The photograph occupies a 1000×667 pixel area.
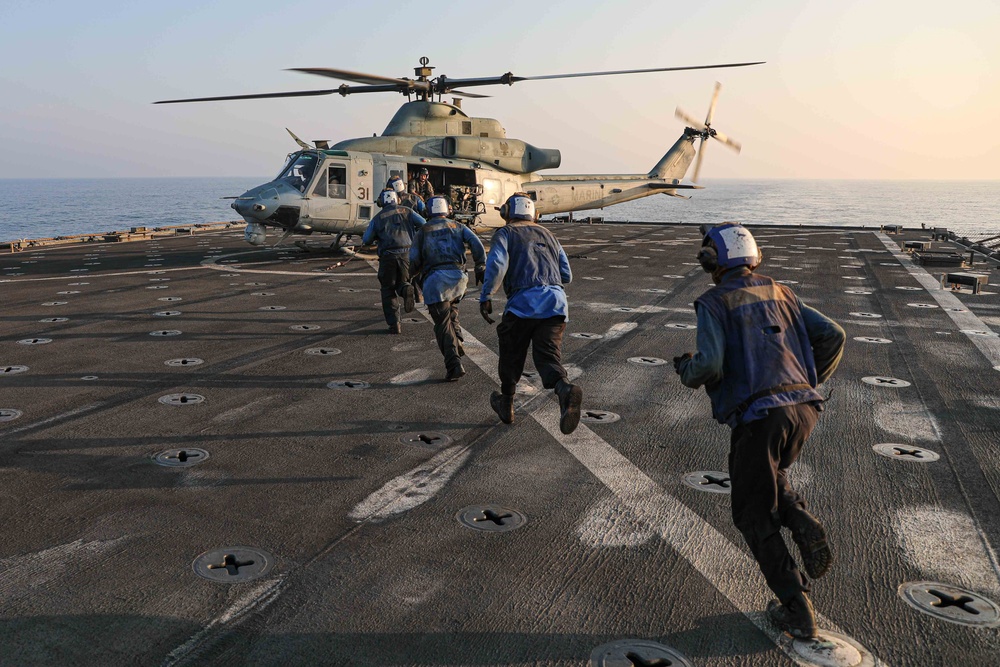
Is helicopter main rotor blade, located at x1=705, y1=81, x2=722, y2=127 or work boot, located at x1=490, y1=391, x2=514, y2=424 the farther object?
helicopter main rotor blade, located at x1=705, y1=81, x2=722, y2=127

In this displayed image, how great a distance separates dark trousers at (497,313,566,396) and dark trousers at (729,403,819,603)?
3.01 meters

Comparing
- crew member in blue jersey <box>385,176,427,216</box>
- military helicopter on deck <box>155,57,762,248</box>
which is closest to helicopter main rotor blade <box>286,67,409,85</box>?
military helicopter on deck <box>155,57,762,248</box>

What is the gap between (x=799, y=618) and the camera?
3537 mm

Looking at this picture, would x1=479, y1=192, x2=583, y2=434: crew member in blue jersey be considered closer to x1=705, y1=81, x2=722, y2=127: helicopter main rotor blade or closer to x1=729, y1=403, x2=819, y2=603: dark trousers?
x1=729, y1=403, x2=819, y2=603: dark trousers

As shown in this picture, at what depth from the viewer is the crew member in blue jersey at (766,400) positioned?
3.58 metres

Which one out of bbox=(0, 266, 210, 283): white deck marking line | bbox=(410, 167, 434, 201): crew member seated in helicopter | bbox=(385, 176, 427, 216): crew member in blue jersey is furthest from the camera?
bbox=(410, 167, 434, 201): crew member seated in helicopter

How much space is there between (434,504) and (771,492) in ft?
7.81

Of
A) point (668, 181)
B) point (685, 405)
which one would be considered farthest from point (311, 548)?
point (668, 181)

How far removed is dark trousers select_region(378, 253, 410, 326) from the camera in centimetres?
1082

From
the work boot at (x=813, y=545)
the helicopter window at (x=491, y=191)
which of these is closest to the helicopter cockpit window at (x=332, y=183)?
the helicopter window at (x=491, y=191)

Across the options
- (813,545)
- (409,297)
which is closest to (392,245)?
(409,297)

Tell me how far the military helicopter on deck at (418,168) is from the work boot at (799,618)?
1696 centimetres

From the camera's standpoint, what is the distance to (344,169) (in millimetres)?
19719

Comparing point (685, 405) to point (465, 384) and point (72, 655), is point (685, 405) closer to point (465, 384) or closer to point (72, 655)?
point (465, 384)
